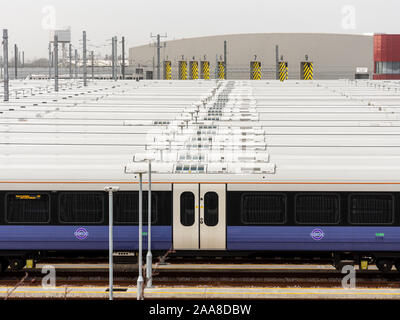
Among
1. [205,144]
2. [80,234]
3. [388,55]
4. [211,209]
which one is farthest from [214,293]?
[388,55]

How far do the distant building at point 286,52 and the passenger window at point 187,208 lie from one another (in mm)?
94351

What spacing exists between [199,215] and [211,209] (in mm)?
338

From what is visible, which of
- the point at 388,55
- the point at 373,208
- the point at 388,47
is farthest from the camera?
the point at 388,55

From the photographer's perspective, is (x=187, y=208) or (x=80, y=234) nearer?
(x=187, y=208)

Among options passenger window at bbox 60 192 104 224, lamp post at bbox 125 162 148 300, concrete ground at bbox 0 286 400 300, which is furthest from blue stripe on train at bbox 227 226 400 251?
passenger window at bbox 60 192 104 224

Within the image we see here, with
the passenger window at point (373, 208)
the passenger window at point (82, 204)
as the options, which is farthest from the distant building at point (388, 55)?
the passenger window at point (82, 204)

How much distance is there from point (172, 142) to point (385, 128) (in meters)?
8.88

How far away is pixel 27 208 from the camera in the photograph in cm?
1962

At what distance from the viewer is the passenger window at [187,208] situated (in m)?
19.4

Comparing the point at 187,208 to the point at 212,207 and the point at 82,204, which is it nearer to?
the point at 212,207

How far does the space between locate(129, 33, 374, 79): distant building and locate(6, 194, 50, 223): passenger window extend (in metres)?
94.4

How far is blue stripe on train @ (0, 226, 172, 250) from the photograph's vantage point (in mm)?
19594

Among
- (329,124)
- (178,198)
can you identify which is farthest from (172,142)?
(329,124)

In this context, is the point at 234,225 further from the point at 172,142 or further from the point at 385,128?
the point at 385,128
